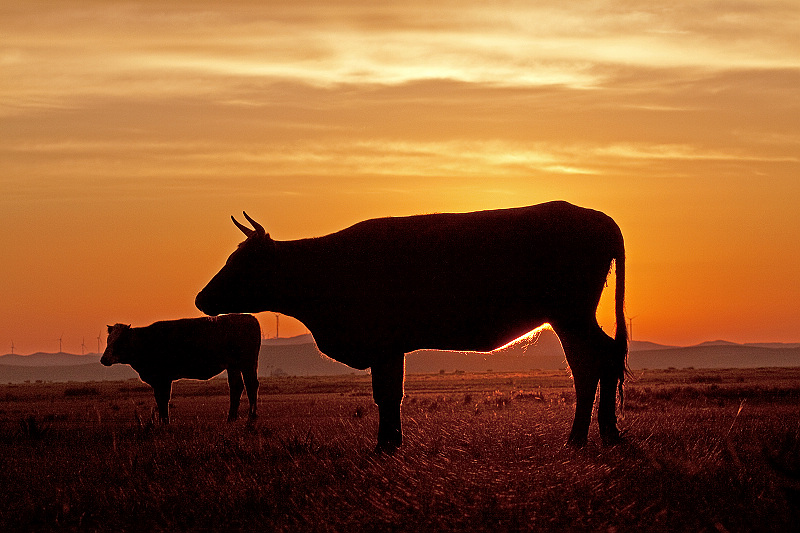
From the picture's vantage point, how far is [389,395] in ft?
43.5

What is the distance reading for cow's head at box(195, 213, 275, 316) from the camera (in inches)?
553

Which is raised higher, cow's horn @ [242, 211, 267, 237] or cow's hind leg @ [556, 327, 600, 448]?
cow's horn @ [242, 211, 267, 237]

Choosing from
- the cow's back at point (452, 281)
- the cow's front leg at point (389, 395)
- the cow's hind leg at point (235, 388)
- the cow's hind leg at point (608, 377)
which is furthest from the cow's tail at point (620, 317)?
the cow's hind leg at point (235, 388)

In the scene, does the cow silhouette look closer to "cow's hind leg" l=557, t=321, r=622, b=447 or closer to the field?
"cow's hind leg" l=557, t=321, r=622, b=447

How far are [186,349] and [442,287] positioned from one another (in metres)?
12.5

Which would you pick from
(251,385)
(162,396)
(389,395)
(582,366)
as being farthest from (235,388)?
(582,366)

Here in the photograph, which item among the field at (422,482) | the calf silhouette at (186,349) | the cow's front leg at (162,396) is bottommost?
the cow's front leg at (162,396)

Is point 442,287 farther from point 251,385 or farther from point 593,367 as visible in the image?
point 251,385

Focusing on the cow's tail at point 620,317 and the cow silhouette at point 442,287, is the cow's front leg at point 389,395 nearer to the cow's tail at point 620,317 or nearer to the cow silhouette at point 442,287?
the cow silhouette at point 442,287

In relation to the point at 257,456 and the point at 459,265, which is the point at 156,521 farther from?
the point at 459,265

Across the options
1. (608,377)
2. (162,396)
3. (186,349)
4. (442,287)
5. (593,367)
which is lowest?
(162,396)

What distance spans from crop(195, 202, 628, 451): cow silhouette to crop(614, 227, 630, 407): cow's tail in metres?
0.04

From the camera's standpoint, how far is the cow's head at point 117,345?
24594 mm

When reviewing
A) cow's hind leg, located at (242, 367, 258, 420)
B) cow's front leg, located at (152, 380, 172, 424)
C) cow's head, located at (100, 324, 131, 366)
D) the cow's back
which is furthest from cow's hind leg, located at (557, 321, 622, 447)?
cow's head, located at (100, 324, 131, 366)
